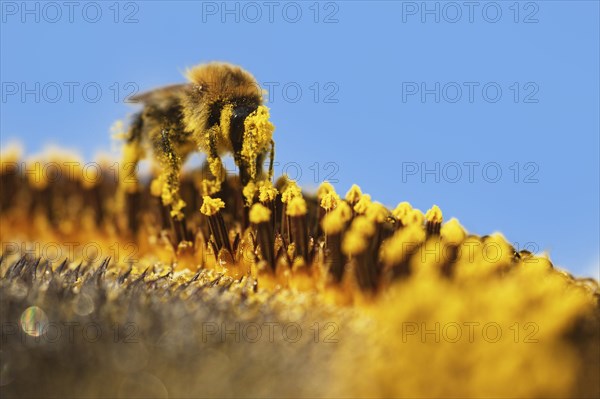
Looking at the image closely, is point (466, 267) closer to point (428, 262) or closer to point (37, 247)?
point (428, 262)

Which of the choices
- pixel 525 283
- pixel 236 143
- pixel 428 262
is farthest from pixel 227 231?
pixel 525 283

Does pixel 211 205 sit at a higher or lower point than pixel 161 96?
lower

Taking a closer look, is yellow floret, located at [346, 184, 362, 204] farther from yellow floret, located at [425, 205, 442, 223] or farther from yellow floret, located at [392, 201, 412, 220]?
yellow floret, located at [425, 205, 442, 223]

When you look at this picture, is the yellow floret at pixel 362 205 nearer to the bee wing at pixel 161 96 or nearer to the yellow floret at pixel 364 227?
the yellow floret at pixel 364 227

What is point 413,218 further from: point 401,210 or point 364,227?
point 364,227

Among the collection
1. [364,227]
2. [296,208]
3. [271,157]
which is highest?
[271,157]

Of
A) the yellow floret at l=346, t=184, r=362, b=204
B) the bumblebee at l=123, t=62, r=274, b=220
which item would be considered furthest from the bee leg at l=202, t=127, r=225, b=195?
the yellow floret at l=346, t=184, r=362, b=204

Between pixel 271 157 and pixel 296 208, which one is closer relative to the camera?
pixel 296 208

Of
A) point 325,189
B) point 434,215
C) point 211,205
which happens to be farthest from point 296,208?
point 434,215
